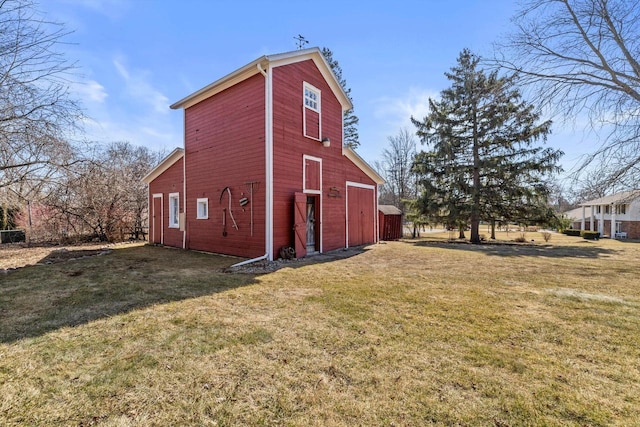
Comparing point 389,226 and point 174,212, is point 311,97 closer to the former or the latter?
point 174,212

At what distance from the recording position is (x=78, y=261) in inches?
326

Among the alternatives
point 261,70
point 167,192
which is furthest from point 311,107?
point 167,192

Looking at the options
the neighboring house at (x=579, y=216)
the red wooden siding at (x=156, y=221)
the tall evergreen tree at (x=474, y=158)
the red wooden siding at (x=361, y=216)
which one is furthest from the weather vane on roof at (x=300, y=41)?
the neighboring house at (x=579, y=216)

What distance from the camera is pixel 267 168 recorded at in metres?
8.38

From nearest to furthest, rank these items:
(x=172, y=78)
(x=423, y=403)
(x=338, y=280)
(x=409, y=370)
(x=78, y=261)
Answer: (x=423, y=403) → (x=409, y=370) → (x=338, y=280) → (x=78, y=261) → (x=172, y=78)

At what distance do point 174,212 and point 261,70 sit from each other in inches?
295

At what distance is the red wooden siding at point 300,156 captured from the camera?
865 cm

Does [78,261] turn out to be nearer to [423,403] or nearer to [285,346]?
[285,346]

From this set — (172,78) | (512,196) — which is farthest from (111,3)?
(512,196)

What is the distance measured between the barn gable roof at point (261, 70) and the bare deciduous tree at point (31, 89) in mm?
4289

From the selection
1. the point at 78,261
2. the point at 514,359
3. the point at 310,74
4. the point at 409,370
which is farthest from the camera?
the point at 310,74

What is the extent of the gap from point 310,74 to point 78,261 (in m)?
9.40

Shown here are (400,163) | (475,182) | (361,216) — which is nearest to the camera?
(361,216)

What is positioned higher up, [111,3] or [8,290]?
[111,3]
